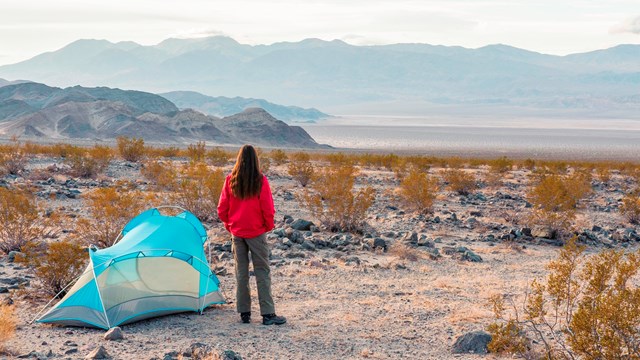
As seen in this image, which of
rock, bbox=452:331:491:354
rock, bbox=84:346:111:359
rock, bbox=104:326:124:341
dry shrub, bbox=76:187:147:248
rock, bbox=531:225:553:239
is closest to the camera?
rock, bbox=84:346:111:359

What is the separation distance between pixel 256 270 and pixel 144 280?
1184 mm

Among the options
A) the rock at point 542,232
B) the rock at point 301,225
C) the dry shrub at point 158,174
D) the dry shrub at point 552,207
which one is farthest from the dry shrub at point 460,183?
the rock at point 301,225

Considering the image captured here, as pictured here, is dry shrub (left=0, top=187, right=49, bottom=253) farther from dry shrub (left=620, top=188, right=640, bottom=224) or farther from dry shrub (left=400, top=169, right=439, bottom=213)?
dry shrub (left=620, top=188, right=640, bottom=224)

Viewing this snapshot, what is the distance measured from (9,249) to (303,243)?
4.51 metres

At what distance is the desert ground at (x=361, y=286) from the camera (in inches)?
257

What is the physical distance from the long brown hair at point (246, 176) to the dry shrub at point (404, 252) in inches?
170

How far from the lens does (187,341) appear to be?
21.3ft

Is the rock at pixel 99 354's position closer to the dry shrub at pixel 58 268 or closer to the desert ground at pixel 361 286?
the desert ground at pixel 361 286

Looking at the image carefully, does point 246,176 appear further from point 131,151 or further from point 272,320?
point 131,151

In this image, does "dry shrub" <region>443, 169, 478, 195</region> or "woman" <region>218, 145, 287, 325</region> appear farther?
"dry shrub" <region>443, 169, 478, 195</region>

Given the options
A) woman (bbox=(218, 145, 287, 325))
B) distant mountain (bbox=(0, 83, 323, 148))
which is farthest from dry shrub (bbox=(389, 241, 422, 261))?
distant mountain (bbox=(0, 83, 323, 148))

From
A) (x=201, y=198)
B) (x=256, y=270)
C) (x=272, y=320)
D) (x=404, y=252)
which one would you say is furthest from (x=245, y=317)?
(x=201, y=198)

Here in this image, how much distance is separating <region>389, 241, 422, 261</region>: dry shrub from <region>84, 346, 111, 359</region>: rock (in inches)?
224

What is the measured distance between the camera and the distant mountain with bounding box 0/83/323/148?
74.0 meters
